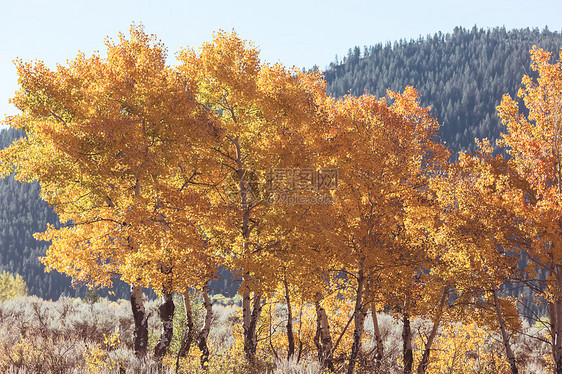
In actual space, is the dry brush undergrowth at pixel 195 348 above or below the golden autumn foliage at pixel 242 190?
below

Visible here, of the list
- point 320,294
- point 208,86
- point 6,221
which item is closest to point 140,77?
point 208,86

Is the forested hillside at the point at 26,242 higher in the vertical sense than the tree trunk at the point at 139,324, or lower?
higher

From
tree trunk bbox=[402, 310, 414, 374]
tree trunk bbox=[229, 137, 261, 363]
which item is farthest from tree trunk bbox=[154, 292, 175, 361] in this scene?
tree trunk bbox=[402, 310, 414, 374]

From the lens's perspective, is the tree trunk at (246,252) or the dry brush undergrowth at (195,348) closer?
the dry brush undergrowth at (195,348)

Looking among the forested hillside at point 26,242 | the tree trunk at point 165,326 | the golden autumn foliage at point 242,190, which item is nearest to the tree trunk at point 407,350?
the golden autumn foliage at point 242,190

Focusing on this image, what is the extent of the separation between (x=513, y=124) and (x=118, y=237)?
14026 millimetres

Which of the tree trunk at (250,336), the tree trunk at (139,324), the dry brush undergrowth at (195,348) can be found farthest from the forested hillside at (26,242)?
the tree trunk at (250,336)

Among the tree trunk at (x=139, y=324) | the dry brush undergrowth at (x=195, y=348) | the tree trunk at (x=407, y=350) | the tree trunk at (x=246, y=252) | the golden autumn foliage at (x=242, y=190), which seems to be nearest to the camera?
the dry brush undergrowth at (x=195, y=348)

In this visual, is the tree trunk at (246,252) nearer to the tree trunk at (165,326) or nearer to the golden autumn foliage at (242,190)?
the golden autumn foliage at (242,190)

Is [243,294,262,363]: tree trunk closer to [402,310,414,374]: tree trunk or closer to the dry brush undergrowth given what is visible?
the dry brush undergrowth

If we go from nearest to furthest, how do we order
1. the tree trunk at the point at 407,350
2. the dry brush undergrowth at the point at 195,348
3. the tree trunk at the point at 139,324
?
the dry brush undergrowth at the point at 195,348 < the tree trunk at the point at 139,324 < the tree trunk at the point at 407,350

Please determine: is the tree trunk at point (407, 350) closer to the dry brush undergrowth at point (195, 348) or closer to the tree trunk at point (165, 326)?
the dry brush undergrowth at point (195, 348)

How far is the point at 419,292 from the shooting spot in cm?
1528

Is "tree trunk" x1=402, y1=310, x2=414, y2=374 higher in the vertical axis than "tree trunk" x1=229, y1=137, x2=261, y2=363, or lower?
lower
